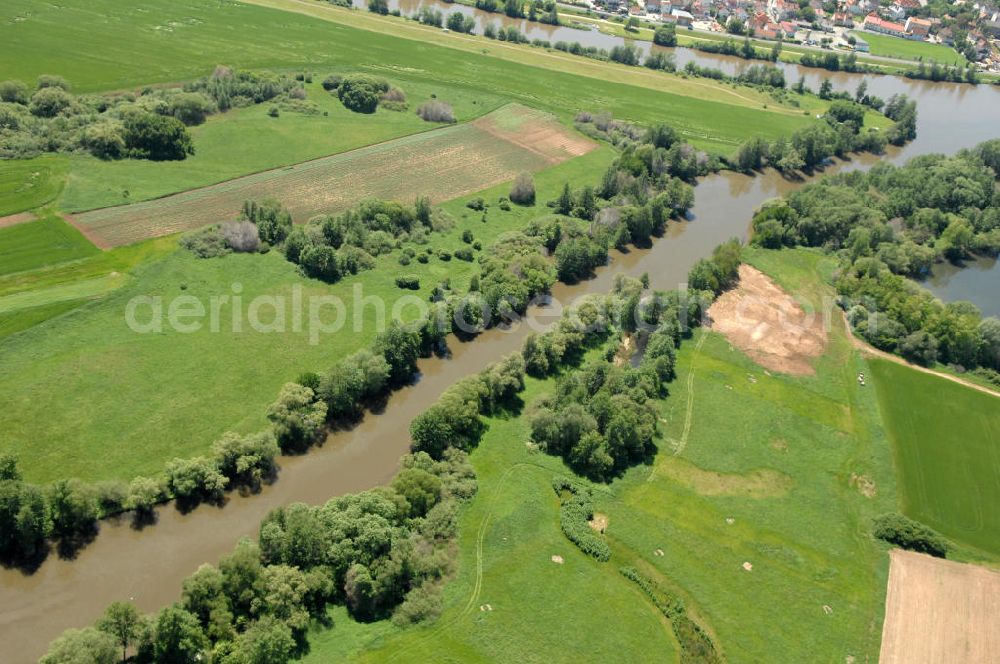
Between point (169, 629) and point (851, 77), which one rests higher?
point (851, 77)

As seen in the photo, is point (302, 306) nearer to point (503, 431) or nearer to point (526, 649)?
point (503, 431)

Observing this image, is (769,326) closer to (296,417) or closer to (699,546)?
(699,546)

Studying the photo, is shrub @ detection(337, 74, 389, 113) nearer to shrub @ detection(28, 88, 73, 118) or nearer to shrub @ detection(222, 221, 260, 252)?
shrub @ detection(28, 88, 73, 118)

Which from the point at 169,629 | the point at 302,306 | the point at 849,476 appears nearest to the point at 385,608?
the point at 169,629

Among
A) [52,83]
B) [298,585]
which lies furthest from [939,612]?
[52,83]

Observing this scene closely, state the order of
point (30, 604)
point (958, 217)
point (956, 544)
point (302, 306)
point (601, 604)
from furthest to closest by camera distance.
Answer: point (958, 217) < point (302, 306) < point (956, 544) < point (601, 604) < point (30, 604)

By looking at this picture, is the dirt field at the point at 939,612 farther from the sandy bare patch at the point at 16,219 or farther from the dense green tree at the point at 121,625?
the sandy bare patch at the point at 16,219

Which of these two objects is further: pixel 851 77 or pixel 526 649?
pixel 851 77
